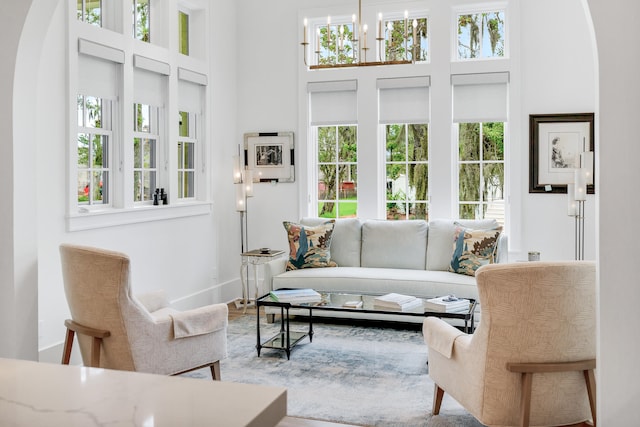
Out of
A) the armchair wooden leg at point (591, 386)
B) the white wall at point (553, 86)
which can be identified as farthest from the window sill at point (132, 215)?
the armchair wooden leg at point (591, 386)

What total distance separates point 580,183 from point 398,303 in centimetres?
198

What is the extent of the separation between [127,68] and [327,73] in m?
2.37

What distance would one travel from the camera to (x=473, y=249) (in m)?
5.32

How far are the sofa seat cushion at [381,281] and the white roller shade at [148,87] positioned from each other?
6.64 feet

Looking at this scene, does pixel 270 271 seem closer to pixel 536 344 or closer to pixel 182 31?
pixel 182 31

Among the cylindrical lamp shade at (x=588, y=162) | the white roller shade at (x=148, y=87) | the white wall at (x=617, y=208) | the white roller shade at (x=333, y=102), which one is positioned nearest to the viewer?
the white wall at (x=617, y=208)

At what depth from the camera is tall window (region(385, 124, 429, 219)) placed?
6.35 meters

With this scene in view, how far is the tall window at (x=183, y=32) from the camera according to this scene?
241 inches

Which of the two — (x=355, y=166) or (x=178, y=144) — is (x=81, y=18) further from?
(x=355, y=166)

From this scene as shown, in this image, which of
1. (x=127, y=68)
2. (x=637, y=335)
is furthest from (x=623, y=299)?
(x=127, y=68)

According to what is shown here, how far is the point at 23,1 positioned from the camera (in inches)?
127

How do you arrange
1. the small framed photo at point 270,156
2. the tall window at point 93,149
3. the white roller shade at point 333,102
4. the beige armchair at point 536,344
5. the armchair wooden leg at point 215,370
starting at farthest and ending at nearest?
the small framed photo at point 270,156
the white roller shade at point 333,102
the tall window at point 93,149
the armchair wooden leg at point 215,370
the beige armchair at point 536,344

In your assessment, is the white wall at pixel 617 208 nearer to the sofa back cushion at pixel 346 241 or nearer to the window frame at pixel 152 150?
the sofa back cushion at pixel 346 241

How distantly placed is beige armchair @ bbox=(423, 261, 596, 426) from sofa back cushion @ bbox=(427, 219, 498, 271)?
2.93 meters
